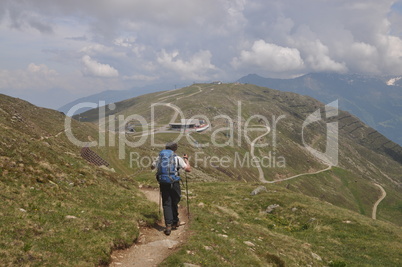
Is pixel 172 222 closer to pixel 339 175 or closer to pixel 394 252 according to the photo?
pixel 394 252

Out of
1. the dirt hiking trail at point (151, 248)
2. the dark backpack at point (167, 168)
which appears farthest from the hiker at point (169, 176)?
the dirt hiking trail at point (151, 248)

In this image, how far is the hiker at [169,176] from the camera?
14.9 metres

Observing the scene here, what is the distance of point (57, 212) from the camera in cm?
1441

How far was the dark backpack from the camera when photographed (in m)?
14.9

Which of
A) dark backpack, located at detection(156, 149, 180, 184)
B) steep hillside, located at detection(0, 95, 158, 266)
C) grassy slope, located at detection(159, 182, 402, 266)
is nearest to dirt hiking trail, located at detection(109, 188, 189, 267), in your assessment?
steep hillside, located at detection(0, 95, 158, 266)

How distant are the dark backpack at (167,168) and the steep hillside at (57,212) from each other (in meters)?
3.21

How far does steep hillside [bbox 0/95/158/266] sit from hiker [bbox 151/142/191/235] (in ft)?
6.78

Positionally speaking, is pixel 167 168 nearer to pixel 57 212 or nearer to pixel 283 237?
pixel 57 212

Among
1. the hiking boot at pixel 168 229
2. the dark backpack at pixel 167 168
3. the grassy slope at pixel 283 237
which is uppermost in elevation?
the dark backpack at pixel 167 168

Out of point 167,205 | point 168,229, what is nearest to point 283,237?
point 168,229

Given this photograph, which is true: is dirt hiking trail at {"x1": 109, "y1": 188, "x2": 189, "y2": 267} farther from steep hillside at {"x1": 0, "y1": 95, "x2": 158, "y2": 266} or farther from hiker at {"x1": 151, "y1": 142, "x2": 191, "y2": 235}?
hiker at {"x1": 151, "y1": 142, "x2": 191, "y2": 235}

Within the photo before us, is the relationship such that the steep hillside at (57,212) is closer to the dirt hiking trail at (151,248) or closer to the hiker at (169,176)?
the dirt hiking trail at (151,248)

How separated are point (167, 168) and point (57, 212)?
6.35 m

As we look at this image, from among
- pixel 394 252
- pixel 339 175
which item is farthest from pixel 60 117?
pixel 339 175
